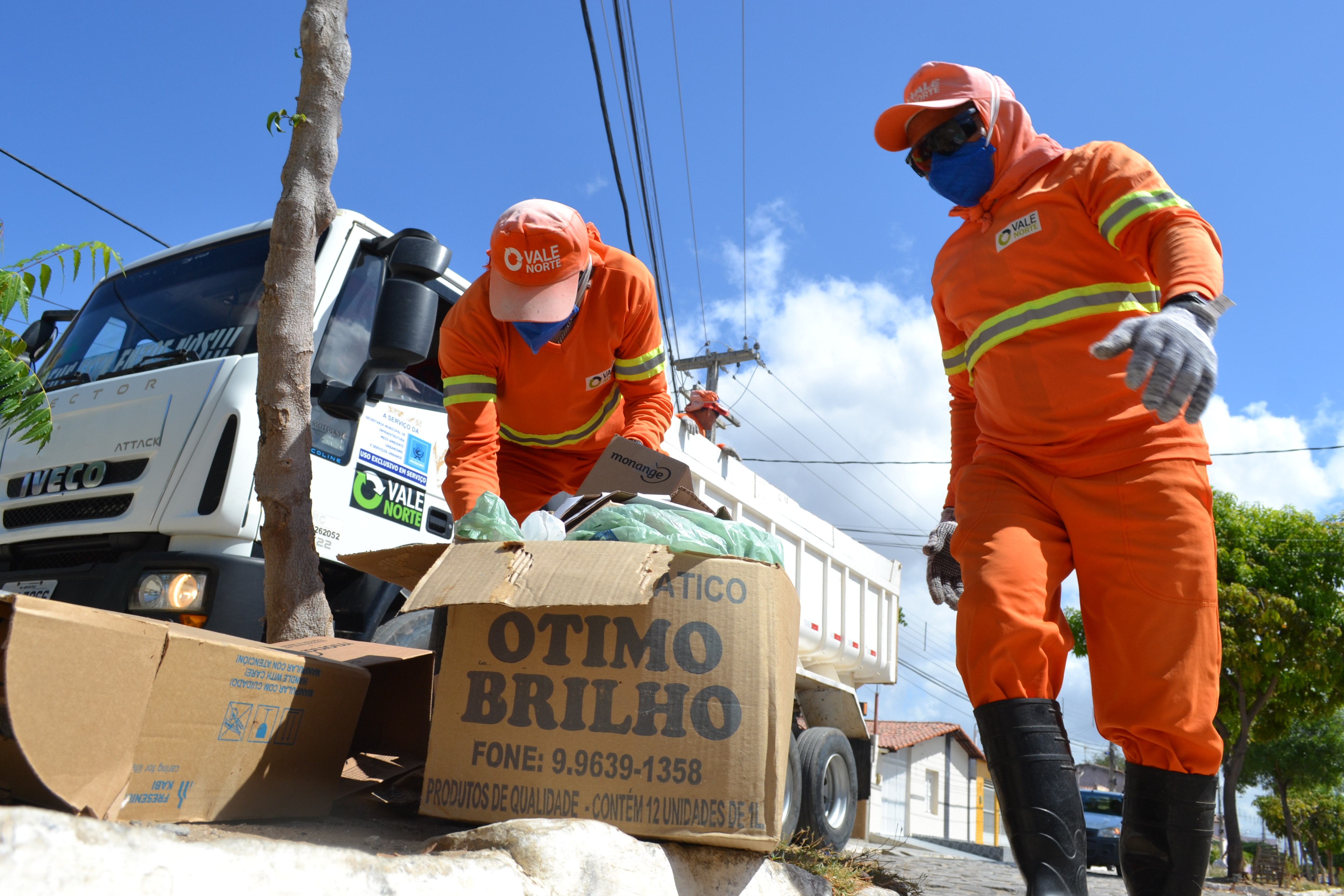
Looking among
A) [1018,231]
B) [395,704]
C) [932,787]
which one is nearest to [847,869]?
[395,704]

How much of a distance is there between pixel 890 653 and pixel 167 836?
7381mm

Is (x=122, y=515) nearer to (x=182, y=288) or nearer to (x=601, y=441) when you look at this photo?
(x=182, y=288)

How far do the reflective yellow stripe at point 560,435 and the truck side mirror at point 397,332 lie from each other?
54cm

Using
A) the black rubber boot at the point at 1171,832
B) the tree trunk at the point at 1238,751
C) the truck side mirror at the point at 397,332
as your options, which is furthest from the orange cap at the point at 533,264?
the tree trunk at the point at 1238,751

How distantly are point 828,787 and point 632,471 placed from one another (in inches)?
108

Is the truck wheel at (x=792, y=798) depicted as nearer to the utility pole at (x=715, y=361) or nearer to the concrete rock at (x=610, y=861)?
the concrete rock at (x=610, y=861)

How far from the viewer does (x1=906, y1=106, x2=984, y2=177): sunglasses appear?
233cm

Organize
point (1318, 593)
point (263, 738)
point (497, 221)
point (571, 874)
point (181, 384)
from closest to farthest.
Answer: point (571, 874)
point (263, 738)
point (497, 221)
point (181, 384)
point (1318, 593)

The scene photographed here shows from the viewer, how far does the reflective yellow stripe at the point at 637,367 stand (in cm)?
317

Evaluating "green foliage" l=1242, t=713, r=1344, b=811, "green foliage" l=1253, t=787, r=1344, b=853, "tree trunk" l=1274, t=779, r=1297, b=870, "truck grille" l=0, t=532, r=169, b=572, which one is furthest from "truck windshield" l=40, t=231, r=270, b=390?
"green foliage" l=1253, t=787, r=1344, b=853

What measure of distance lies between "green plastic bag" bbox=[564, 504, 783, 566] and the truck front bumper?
4.92 ft

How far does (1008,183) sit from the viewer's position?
2.31 metres

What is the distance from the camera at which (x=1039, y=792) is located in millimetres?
1738

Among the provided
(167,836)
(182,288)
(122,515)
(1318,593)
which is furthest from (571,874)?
(1318,593)
